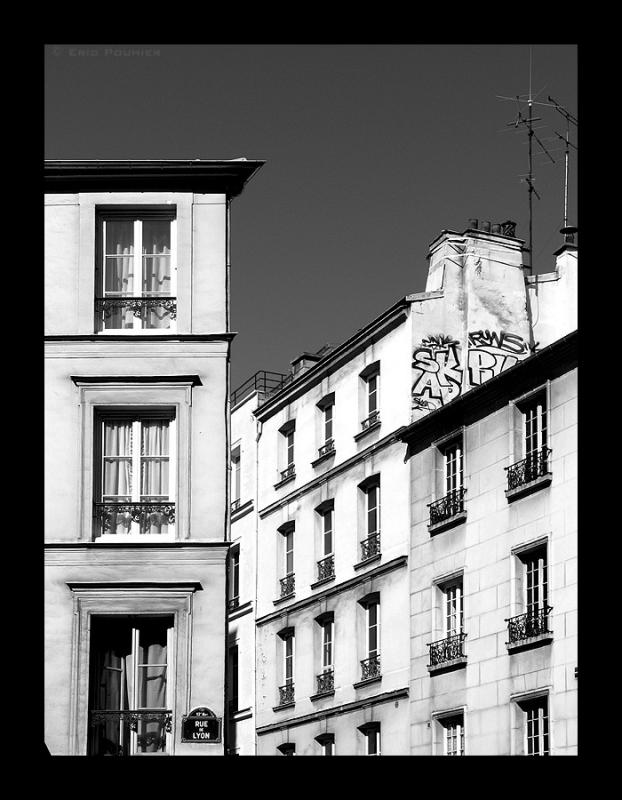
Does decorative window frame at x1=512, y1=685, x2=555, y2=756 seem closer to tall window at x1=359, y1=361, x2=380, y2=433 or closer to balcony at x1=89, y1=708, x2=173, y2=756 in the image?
balcony at x1=89, y1=708, x2=173, y2=756

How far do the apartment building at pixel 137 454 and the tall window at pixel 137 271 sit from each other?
0.02 metres

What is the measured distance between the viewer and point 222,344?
2586 cm

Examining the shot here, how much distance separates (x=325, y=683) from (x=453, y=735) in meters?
6.08

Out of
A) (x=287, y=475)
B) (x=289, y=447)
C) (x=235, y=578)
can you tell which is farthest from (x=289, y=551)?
(x=235, y=578)

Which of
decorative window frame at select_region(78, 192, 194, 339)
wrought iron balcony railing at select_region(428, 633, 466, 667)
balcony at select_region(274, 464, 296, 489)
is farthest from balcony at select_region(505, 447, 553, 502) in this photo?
balcony at select_region(274, 464, 296, 489)

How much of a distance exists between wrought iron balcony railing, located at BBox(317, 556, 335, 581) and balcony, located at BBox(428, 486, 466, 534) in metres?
4.04

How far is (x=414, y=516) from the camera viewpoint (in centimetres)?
3809

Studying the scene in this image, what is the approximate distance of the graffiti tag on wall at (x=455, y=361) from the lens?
3916cm

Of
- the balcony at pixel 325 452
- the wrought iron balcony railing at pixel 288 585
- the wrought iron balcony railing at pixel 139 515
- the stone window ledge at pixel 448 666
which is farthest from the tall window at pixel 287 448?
the wrought iron balcony railing at pixel 139 515

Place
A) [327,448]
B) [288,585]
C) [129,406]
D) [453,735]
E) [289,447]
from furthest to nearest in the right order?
1. [289,447]
2. [288,585]
3. [327,448]
4. [453,735]
5. [129,406]

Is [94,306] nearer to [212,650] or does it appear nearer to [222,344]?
[222,344]

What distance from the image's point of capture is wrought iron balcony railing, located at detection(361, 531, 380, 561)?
39.3 meters

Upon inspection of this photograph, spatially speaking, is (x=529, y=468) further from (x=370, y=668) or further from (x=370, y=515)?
(x=370, y=668)
